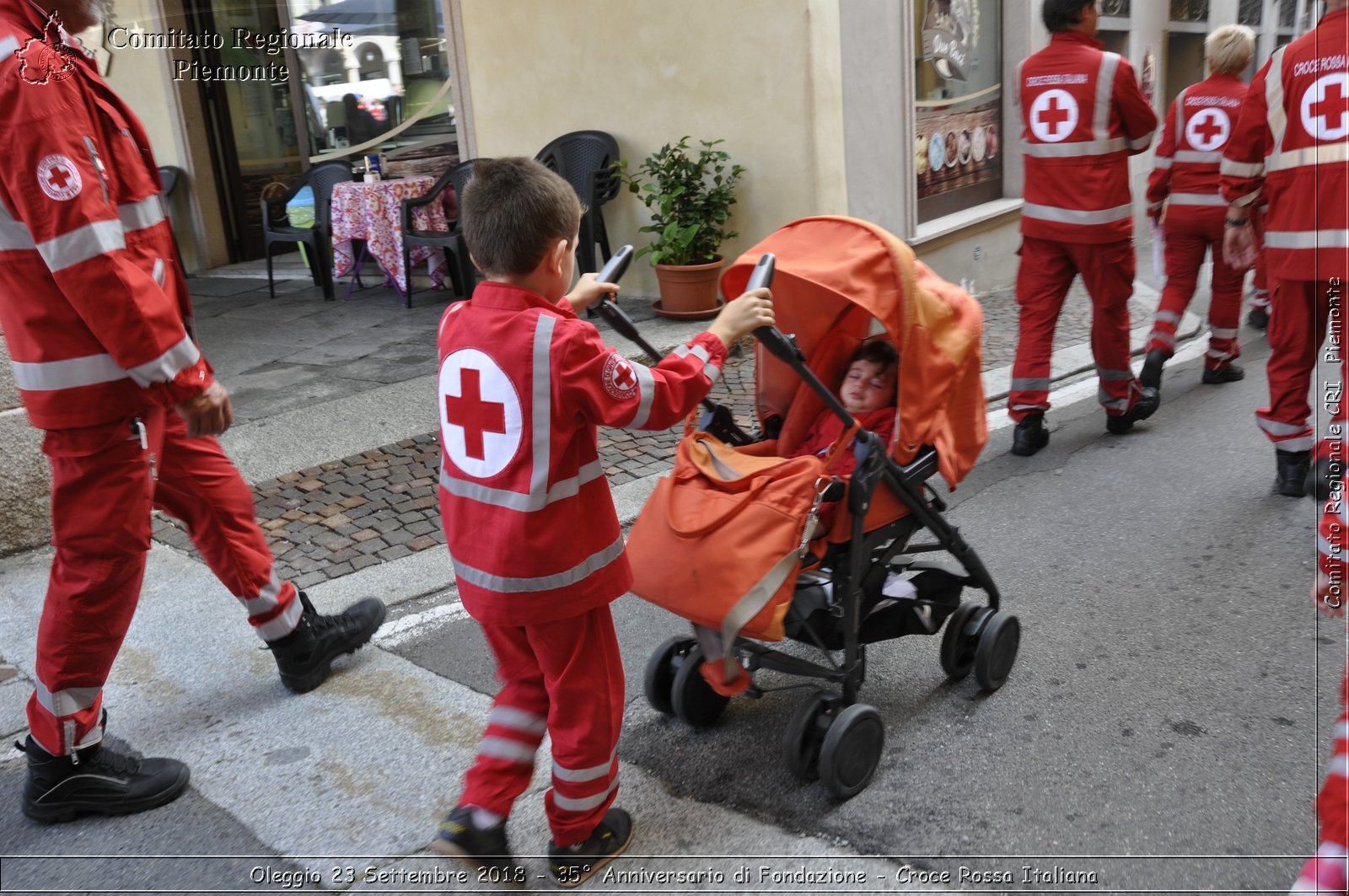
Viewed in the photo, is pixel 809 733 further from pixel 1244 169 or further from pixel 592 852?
pixel 1244 169

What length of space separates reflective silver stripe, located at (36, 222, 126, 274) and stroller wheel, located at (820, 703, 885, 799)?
2.10m

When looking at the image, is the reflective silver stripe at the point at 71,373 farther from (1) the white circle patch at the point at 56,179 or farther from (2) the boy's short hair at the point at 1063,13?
(2) the boy's short hair at the point at 1063,13

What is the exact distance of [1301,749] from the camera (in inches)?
119

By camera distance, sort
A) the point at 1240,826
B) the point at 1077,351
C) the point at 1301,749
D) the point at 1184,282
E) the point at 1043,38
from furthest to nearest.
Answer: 1. the point at 1043,38
2. the point at 1077,351
3. the point at 1184,282
4. the point at 1301,749
5. the point at 1240,826

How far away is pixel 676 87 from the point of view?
26.6 feet

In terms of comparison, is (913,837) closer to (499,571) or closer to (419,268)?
(499,571)

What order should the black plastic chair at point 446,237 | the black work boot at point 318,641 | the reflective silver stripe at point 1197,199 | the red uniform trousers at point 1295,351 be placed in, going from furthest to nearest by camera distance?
the black plastic chair at point 446,237 → the reflective silver stripe at point 1197,199 → the red uniform trousers at point 1295,351 → the black work boot at point 318,641

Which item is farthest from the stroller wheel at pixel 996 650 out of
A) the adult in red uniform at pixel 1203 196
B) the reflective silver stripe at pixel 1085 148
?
the adult in red uniform at pixel 1203 196

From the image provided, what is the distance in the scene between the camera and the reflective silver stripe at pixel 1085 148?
5.45 meters

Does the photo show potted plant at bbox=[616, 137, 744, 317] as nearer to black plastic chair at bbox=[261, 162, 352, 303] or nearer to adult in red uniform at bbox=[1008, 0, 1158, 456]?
adult in red uniform at bbox=[1008, 0, 1158, 456]

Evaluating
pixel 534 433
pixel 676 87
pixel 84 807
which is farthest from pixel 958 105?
pixel 84 807

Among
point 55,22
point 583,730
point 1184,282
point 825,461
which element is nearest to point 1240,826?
point 825,461

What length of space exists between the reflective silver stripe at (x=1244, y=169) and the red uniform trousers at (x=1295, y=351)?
21.2 inches

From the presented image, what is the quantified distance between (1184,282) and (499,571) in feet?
17.3
